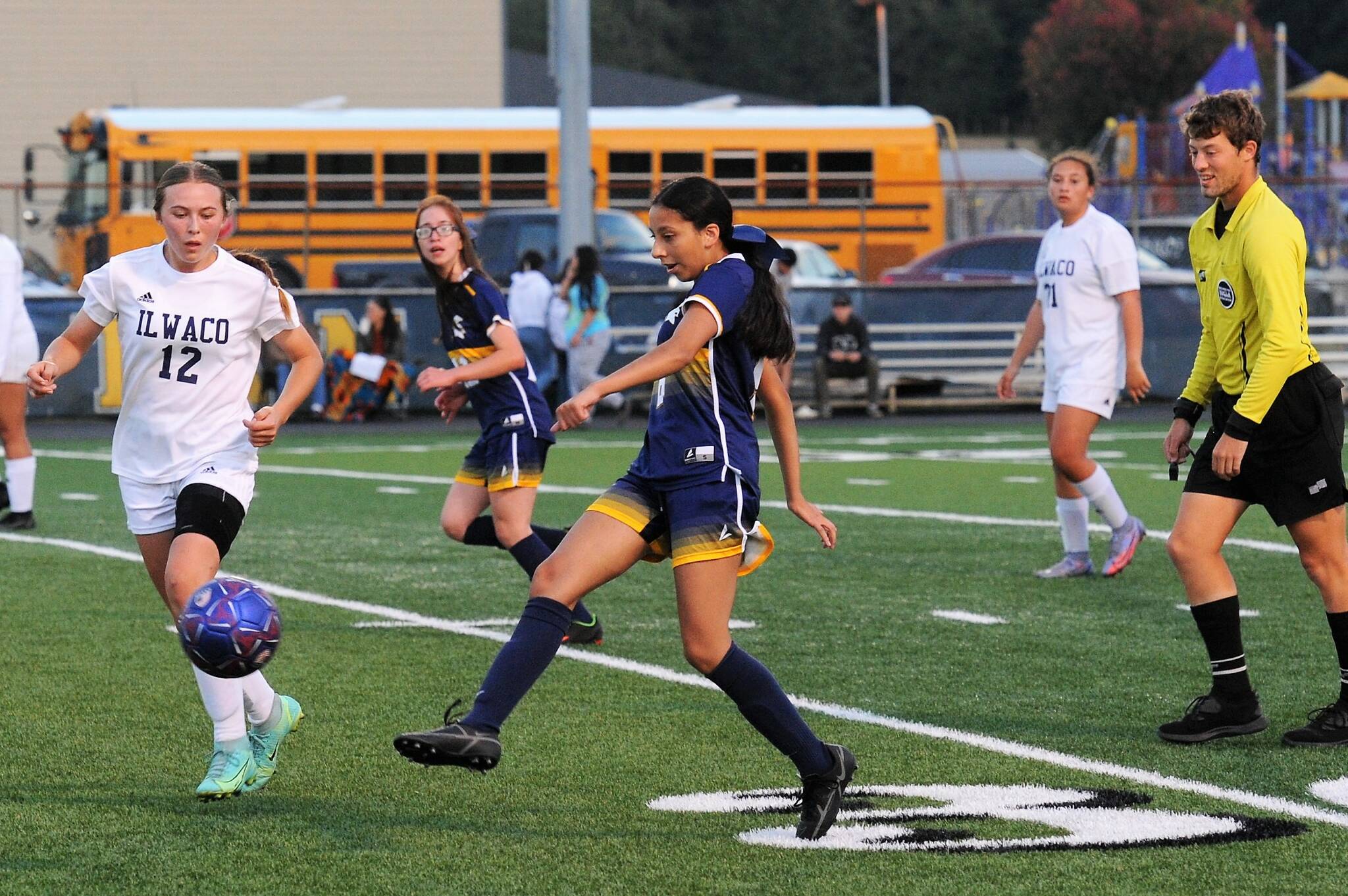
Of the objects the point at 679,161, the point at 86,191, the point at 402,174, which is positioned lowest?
the point at 86,191

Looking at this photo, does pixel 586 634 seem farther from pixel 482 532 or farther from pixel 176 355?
pixel 176 355

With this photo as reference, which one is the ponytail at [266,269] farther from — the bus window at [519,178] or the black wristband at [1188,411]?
the bus window at [519,178]

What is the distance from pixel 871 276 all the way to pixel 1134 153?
8199mm

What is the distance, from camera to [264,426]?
557 cm

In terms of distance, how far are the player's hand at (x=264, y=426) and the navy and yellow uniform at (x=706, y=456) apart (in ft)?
3.37

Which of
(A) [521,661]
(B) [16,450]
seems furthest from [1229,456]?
(B) [16,450]

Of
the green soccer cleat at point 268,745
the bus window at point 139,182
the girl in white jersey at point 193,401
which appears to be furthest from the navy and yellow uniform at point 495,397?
the bus window at point 139,182

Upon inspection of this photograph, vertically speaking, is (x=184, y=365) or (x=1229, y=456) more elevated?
(x=184, y=365)

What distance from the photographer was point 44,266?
953 inches

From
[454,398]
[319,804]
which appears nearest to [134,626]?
[454,398]

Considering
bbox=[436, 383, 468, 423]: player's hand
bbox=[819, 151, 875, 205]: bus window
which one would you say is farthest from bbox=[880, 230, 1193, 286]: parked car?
bbox=[436, 383, 468, 423]: player's hand

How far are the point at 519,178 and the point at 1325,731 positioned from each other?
78.9 feet

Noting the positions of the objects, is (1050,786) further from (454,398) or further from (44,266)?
(44,266)

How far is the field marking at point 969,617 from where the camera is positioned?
863 cm
